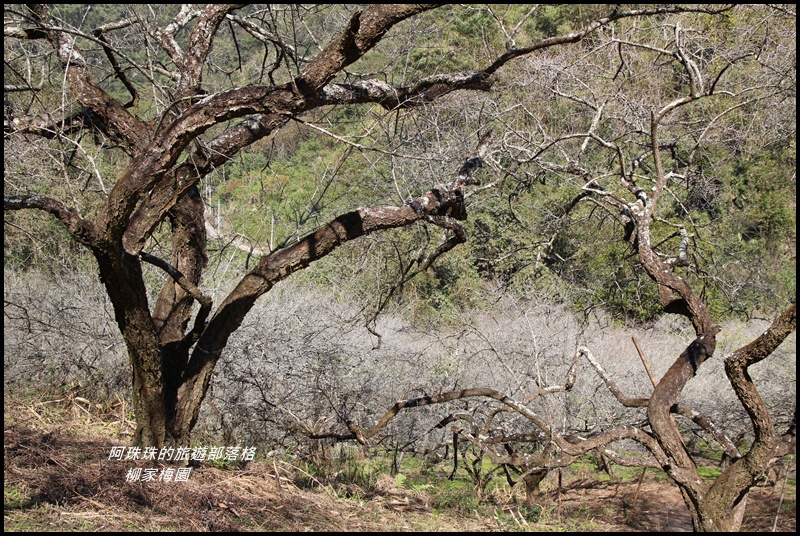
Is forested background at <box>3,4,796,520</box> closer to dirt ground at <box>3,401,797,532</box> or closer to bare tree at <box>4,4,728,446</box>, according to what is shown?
bare tree at <box>4,4,728,446</box>

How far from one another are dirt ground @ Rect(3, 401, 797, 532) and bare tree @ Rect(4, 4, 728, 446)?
1.64ft

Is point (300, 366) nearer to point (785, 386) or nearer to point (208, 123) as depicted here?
point (208, 123)

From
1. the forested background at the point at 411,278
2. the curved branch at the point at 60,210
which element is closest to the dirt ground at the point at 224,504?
the forested background at the point at 411,278

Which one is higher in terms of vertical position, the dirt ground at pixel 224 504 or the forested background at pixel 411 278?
the forested background at pixel 411 278

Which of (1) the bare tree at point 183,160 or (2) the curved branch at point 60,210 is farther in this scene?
(1) the bare tree at point 183,160

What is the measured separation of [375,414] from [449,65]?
30.7 feet

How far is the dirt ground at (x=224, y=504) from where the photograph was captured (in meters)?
4.09

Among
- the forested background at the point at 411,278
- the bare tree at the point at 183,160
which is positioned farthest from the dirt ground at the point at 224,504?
the forested background at the point at 411,278

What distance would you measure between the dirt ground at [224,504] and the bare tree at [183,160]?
0.50 metres

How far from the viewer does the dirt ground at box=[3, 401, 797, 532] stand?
4094mm

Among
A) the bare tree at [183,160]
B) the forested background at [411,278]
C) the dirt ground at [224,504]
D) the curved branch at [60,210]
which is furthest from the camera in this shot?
the forested background at [411,278]

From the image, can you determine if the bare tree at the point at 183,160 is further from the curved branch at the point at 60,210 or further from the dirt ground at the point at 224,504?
the dirt ground at the point at 224,504

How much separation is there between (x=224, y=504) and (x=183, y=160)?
7.52ft

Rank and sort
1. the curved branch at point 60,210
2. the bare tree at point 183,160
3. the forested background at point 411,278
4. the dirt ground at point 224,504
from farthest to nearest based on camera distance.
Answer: the forested background at point 411,278 < the dirt ground at point 224,504 < the bare tree at point 183,160 < the curved branch at point 60,210
